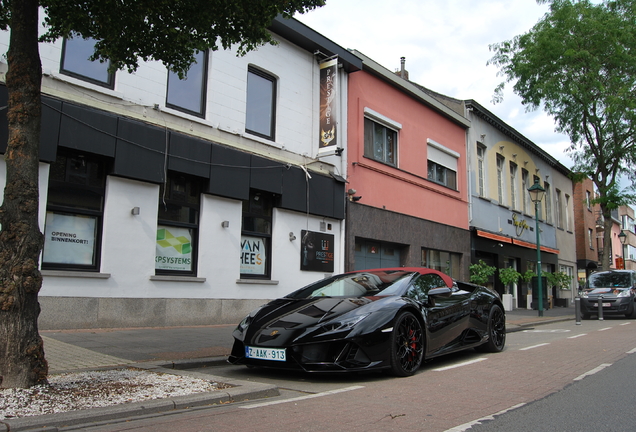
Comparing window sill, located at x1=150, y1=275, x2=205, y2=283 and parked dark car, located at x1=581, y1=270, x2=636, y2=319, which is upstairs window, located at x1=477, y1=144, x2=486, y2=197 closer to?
parked dark car, located at x1=581, y1=270, x2=636, y2=319

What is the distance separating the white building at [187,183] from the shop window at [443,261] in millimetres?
5736

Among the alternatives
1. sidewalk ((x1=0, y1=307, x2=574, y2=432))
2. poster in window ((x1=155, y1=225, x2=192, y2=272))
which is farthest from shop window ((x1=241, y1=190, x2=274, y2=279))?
sidewalk ((x1=0, y1=307, x2=574, y2=432))

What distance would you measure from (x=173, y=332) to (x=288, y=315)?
4374 millimetres

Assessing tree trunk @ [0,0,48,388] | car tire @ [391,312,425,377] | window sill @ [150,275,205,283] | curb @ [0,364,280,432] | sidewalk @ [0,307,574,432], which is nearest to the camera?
curb @ [0,364,280,432]

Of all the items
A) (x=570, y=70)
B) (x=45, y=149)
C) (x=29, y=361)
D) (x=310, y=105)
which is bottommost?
(x=29, y=361)

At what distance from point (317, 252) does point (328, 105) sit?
4.14m

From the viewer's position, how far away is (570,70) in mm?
25062

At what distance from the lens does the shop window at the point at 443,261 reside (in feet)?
65.1

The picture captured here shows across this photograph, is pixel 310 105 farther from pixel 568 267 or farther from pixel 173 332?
pixel 568 267

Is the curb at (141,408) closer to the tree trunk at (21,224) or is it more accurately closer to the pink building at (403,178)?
the tree trunk at (21,224)

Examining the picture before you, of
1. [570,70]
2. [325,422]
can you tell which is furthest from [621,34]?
[325,422]

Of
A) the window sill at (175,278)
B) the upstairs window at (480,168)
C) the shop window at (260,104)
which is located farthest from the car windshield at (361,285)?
the upstairs window at (480,168)

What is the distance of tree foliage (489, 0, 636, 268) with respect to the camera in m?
24.1

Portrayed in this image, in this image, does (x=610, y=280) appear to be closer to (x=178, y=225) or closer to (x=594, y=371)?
(x=594, y=371)
